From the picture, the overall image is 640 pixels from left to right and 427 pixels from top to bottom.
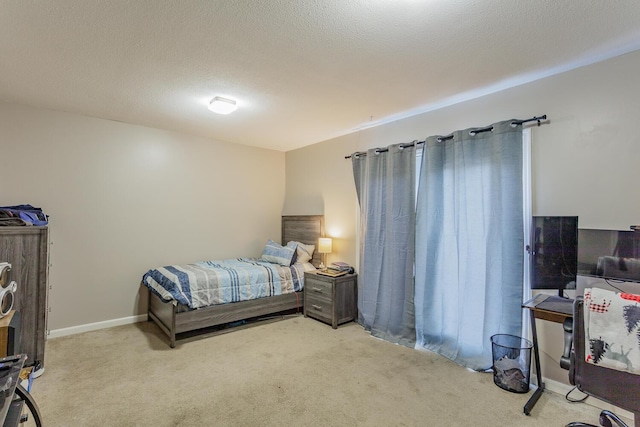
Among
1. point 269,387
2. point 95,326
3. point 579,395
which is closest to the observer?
point 579,395

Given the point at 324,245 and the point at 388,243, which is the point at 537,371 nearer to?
the point at 388,243

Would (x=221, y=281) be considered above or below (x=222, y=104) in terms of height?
below

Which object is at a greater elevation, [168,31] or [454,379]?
[168,31]

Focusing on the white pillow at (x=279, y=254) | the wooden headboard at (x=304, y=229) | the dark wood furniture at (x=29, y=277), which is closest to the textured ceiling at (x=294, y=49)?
the dark wood furniture at (x=29, y=277)

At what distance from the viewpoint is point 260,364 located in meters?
2.87

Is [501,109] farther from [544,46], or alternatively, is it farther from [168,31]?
[168,31]

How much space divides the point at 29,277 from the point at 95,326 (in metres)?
1.38

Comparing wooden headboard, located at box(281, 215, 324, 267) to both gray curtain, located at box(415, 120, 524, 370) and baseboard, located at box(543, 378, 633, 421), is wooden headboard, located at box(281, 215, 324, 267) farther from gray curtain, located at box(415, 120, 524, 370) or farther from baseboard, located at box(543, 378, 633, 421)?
baseboard, located at box(543, 378, 633, 421)

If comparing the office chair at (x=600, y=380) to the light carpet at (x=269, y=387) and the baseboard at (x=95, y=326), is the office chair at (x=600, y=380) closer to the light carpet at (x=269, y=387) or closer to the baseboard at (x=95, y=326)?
the light carpet at (x=269, y=387)

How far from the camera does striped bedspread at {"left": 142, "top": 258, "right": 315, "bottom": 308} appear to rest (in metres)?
3.40

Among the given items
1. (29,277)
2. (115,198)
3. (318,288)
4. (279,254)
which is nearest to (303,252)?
(279,254)

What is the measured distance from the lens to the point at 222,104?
10.2ft

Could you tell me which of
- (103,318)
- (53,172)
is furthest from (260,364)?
(53,172)

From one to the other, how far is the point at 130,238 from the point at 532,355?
4460 mm
